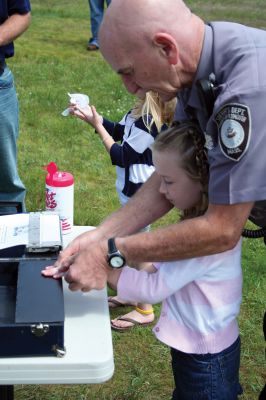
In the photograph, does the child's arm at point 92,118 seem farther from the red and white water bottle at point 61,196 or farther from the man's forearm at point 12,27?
the red and white water bottle at point 61,196

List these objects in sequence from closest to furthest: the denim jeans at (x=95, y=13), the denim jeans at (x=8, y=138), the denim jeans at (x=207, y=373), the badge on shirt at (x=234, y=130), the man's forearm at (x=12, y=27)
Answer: the badge on shirt at (x=234, y=130), the denim jeans at (x=207, y=373), the man's forearm at (x=12, y=27), the denim jeans at (x=8, y=138), the denim jeans at (x=95, y=13)

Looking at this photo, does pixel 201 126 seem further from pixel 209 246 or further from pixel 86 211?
pixel 86 211

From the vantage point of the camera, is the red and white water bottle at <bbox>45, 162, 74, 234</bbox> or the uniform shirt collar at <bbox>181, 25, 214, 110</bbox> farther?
the red and white water bottle at <bbox>45, 162, 74, 234</bbox>

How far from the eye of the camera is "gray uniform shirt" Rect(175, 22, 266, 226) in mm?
1481

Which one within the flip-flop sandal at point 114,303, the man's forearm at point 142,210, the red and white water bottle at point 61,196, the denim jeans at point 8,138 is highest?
the man's forearm at point 142,210

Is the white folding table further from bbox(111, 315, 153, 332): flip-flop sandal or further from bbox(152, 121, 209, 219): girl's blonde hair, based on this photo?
bbox(111, 315, 153, 332): flip-flop sandal

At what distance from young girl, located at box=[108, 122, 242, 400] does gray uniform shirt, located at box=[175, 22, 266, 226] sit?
0.17 m

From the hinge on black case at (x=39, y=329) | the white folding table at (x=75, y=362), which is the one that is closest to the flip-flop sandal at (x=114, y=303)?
the white folding table at (x=75, y=362)

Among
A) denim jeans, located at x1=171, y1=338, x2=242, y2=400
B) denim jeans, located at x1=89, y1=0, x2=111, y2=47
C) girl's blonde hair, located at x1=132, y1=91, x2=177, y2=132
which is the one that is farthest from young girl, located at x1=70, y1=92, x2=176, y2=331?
denim jeans, located at x1=89, y1=0, x2=111, y2=47

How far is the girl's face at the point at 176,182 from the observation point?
176cm

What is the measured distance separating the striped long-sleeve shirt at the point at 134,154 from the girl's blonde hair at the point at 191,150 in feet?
3.42

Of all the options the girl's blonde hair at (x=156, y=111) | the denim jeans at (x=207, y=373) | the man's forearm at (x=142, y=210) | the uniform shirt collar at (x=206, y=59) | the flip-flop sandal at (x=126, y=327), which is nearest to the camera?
the uniform shirt collar at (x=206, y=59)

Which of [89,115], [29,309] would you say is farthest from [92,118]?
[29,309]

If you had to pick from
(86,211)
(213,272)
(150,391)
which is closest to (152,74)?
(213,272)
